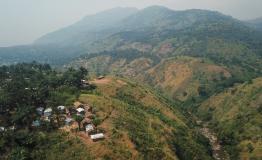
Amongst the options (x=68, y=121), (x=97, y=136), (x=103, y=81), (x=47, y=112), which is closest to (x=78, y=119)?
(x=68, y=121)

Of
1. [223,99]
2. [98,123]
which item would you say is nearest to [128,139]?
[98,123]

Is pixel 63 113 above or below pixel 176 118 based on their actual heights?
above

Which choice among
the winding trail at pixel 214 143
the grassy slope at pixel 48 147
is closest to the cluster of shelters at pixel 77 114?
the grassy slope at pixel 48 147

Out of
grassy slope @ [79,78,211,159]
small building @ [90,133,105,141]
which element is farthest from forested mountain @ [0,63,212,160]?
small building @ [90,133,105,141]

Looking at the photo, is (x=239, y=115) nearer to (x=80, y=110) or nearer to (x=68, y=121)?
(x=80, y=110)

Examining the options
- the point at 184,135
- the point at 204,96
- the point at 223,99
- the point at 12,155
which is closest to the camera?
the point at 12,155

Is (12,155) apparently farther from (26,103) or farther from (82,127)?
(26,103)
